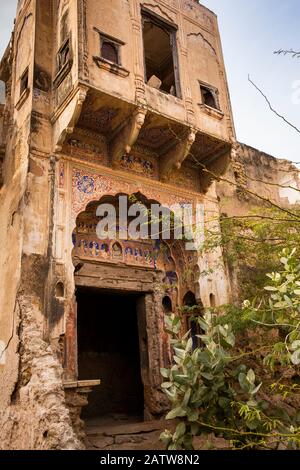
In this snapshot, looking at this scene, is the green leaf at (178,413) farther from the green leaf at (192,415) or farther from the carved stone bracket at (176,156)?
the carved stone bracket at (176,156)

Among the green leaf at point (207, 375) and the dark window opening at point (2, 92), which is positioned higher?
the dark window opening at point (2, 92)

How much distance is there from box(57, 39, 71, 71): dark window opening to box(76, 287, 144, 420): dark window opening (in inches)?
192

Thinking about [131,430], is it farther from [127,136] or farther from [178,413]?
[127,136]

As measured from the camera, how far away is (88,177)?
6852 mm

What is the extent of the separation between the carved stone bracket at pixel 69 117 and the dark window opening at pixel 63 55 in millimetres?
806

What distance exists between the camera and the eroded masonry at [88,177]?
5441mm

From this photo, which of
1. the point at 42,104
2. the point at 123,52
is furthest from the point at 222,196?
the point at 42,104

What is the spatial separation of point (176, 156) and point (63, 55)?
2625mm

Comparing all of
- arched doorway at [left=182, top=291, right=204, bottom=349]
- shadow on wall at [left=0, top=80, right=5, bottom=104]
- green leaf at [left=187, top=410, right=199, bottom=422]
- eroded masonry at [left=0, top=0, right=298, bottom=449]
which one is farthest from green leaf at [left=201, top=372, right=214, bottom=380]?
shadow on wall at [left=0, top=80, right=5, bottom=104]

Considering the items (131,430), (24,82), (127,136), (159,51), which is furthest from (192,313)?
(159,51)

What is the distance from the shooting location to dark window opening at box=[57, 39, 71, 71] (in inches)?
263

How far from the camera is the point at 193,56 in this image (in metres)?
8.41

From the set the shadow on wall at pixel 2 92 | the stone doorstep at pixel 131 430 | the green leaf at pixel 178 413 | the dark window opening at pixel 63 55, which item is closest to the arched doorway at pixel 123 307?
the stone doorstep at pixel 131 430

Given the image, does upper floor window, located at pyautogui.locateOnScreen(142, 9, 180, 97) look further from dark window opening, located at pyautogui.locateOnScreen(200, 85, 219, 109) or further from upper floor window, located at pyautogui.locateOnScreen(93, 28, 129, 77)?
upper floor window, located at pyautogui.locateOnScreen(93, 28, 129, 77)
